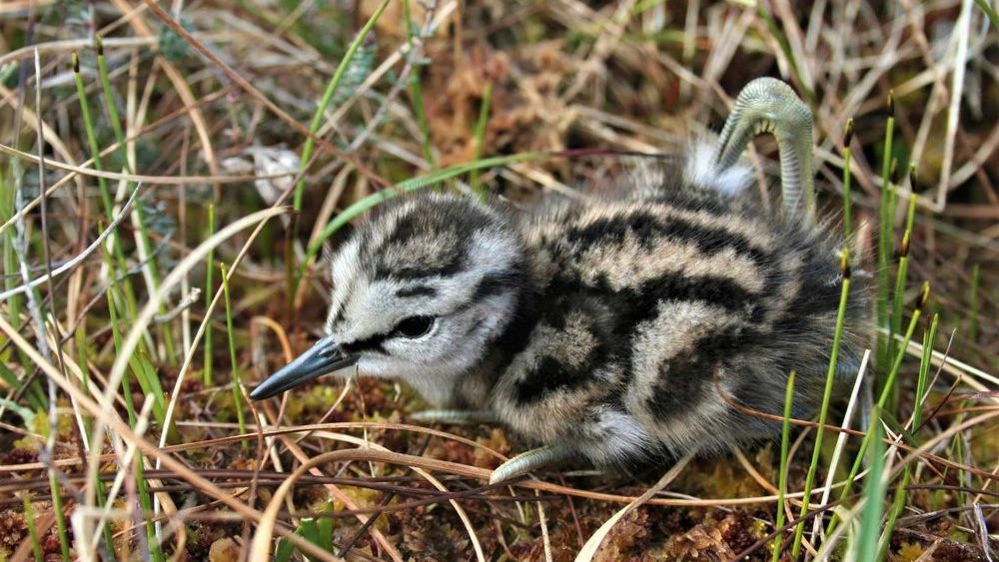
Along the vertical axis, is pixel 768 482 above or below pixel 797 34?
below

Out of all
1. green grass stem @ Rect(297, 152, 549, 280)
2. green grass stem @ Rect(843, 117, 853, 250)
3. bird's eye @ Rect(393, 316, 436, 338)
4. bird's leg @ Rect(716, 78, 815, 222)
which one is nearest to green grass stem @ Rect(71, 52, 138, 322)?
green grass stem @ Rect(297, 152, 549, 280)

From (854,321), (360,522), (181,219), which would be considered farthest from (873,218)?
(181,219)

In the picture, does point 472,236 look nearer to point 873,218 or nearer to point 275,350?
point 275,350

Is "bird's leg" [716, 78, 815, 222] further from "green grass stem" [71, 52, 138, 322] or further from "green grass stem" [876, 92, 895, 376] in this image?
"green grass stem" [71, 52, 138, 322]

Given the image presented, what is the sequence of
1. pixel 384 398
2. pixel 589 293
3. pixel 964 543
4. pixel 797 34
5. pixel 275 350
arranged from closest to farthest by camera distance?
pixel 964 543 < pixel 589 293 < pixel 384 398 < pixel 275 350 < pixel 797 34

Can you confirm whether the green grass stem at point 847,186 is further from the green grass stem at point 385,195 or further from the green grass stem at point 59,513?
the green grass stem at point 59,513

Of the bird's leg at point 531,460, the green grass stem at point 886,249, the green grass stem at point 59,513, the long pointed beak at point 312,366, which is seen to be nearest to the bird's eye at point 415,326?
the long pointed beak at point 312,366

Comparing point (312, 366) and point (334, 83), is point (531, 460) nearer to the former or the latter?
point (312, 366)
